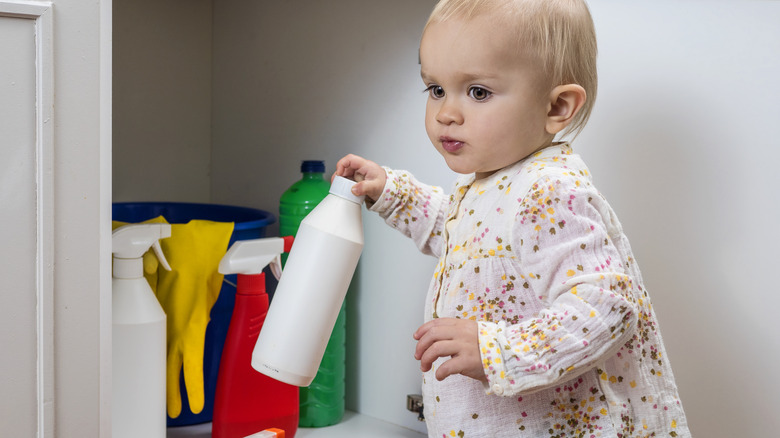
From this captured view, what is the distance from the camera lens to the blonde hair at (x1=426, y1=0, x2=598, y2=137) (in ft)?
2.32

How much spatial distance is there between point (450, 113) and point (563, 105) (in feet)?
0.39

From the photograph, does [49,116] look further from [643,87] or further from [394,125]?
[643,87]

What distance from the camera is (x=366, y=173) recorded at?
89cm

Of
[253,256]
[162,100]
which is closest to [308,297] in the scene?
[253,256]

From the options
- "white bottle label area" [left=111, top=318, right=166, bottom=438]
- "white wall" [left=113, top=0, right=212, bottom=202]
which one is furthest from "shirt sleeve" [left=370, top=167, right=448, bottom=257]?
"white wall" [left=113, top=0, right=212, bottom=202]

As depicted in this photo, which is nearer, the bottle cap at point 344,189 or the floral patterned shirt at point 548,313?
the floral patterned shirt at point 548,313

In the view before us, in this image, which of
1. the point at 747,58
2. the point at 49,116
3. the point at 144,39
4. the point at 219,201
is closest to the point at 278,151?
the point at 219,201

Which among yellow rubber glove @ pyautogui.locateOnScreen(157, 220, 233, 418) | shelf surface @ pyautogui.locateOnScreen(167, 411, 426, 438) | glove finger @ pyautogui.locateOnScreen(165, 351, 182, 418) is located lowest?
shelf surface @ pyautogui.locateOnScreen(167, 411, 426, 438)

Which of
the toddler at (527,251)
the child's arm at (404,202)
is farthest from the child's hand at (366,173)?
the toddler at (527,251)

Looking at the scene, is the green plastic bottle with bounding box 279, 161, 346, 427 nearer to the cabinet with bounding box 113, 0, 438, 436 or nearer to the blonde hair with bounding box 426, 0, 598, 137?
the cabinet with bounding box 113, 0, 438, 436

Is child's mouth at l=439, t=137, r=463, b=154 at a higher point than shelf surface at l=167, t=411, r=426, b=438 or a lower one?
higher

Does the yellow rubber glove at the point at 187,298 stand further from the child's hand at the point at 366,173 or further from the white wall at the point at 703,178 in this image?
the white wall at the point at 703,178

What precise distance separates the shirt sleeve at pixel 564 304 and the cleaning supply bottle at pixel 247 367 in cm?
44

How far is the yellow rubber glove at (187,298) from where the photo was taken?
0.98 metres
